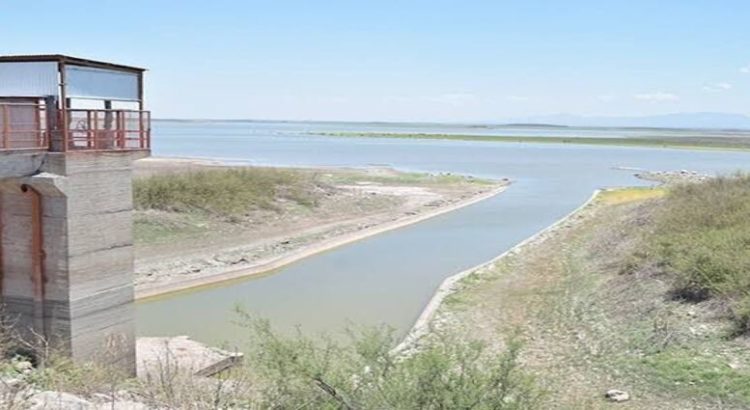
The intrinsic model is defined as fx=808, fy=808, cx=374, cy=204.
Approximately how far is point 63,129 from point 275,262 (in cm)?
1454

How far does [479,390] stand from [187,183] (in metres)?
25.8

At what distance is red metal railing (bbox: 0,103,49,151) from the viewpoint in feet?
40.3

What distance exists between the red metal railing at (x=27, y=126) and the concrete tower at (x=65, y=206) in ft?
0.05

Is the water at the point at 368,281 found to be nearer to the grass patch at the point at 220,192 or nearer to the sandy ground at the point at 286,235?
the sandy ground at the point at 286,235

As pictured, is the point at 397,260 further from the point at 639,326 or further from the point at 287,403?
the point at 287,403

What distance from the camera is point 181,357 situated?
1467 cm

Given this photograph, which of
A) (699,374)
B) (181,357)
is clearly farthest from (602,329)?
(181,357)

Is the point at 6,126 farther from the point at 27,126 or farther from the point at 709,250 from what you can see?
the point at 709,250

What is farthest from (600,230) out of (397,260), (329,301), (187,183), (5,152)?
(5,152)

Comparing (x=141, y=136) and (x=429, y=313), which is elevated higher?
(x=141, y=136)

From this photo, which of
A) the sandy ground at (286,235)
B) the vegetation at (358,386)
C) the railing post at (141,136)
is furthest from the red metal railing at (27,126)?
the sandy ground at (286,235)

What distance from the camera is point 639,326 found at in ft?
54.0

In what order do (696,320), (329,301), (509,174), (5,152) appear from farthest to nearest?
(509,174) → (329,301) → (696,320) → (5,152)

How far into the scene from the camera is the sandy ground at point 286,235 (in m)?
Answer: 23.7
